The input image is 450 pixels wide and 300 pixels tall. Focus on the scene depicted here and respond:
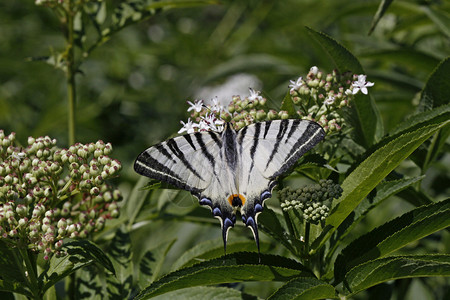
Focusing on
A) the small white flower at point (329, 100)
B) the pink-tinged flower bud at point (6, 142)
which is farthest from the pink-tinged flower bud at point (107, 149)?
the small white flower at point (329, 100)

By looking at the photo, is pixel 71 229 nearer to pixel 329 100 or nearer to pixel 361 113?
pixel 329 100

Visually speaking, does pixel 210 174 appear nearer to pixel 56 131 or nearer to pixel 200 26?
pixel 56 131

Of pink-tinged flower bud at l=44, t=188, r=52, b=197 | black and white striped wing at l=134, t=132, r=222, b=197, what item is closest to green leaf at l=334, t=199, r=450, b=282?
black and white striped wing at l=134, t=132, r=222, b=197

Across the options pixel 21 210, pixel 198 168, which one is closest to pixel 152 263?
pixel 198 168

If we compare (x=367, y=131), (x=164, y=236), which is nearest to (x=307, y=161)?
(x=367, y=131)

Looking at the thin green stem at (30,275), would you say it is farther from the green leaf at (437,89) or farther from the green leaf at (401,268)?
the green leaf at (437,89)

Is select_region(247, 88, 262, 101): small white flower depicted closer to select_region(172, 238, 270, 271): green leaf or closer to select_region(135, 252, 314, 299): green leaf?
select_region(172, 238, 270, 271): green leaf

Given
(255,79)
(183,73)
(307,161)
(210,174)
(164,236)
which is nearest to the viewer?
(307,161)
